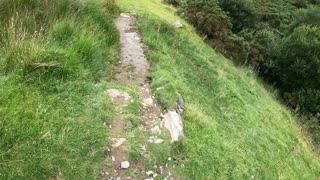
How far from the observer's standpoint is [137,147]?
514 cm

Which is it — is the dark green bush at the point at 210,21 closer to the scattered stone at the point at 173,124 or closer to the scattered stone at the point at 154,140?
the scattered stone at the point at 173,124

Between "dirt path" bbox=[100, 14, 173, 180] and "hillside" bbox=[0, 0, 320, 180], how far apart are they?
0.02 m

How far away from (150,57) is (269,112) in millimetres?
5086

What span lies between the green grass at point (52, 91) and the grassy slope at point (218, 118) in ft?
4.49

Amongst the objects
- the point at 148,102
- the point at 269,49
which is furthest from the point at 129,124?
the point at 269,49

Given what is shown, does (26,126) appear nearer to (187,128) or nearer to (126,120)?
(126,120)

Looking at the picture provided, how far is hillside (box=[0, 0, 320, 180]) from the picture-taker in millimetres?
4453

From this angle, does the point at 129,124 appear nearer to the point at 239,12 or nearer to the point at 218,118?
the point at 218,118

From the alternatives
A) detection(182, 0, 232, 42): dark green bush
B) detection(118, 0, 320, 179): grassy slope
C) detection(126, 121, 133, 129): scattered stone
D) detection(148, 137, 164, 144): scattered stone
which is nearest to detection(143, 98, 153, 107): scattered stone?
detection(118, 0, 320, 179): grassy slope

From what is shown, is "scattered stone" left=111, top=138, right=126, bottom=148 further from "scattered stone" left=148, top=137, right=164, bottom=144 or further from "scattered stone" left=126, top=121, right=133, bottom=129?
"scattered stone" left=148, top=137, right=164, bottom=144

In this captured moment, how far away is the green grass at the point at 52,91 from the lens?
4.24 m

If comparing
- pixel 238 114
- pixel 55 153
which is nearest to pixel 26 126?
pixel 55 153

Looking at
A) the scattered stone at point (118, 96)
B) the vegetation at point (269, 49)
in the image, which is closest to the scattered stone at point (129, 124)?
the scattered stone at point (118, 96)

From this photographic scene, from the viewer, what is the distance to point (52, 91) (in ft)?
17.1
